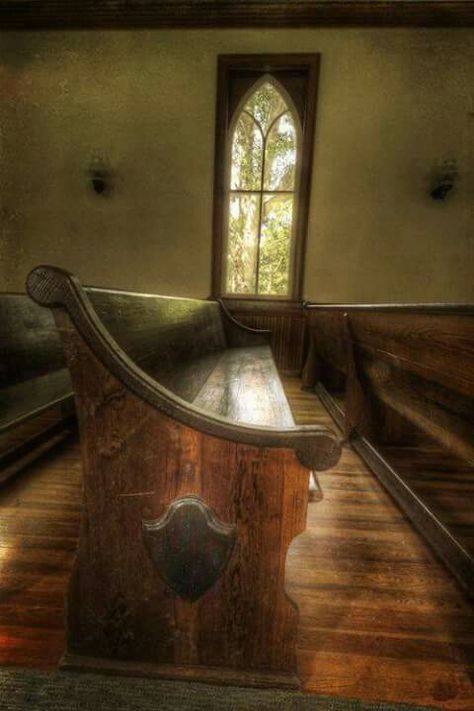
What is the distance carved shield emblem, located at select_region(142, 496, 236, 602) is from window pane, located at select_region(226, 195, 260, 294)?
384 cm

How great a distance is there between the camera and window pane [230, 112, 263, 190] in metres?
4.16

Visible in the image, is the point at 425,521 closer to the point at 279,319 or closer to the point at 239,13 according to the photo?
the point at 279,319

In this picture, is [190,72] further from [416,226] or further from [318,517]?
[318,517]

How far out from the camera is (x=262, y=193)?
4.25m

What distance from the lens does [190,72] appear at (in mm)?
3855

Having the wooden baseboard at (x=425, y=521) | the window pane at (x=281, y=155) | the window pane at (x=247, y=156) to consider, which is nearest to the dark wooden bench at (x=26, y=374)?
the wooden baseboard at (x=425, y=521)

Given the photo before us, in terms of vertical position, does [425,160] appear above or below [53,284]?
above

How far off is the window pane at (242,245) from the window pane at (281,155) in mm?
307

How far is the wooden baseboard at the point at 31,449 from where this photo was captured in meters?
1.63

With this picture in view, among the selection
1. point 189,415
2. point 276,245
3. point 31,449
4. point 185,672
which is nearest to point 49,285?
point 189,415

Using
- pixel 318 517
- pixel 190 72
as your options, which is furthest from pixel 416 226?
pixel 318 517

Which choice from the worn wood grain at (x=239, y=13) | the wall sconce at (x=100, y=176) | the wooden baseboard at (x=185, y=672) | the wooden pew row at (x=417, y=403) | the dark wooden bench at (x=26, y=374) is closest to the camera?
the wooden baseboard at (x=185, y=672)

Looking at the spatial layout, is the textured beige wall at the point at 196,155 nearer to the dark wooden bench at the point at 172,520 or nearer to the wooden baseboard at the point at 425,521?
the wooden baseboard at the point at 425,521

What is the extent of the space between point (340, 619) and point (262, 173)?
14.7 ft
